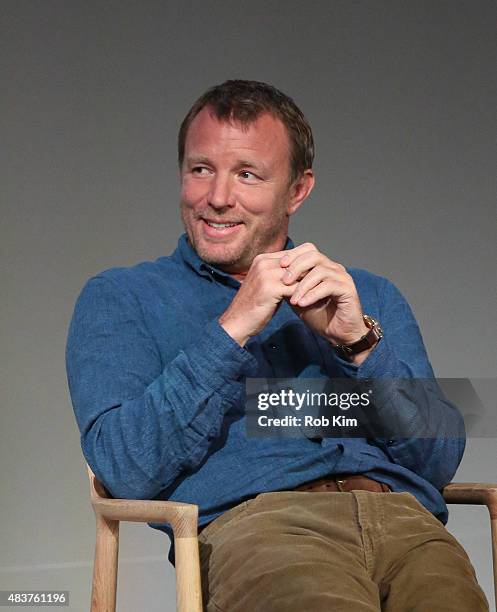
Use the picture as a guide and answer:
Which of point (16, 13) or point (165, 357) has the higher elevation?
point (16, 13)

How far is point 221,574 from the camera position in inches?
68.7

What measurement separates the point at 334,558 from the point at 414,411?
1.26 feet

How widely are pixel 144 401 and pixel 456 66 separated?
1.58 m

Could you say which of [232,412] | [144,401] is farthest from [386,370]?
[144,401]

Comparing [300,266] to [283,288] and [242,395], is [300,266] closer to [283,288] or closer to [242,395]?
[283,288]

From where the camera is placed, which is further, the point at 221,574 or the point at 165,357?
the point at 165,357

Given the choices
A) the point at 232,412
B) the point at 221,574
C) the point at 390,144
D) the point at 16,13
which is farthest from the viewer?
the point at 390,144

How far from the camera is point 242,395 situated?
1.95 m

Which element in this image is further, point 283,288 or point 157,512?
point 283,288

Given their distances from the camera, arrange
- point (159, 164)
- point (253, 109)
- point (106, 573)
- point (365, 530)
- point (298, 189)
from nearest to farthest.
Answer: point (365, 530) → point (106, 573) → point (253, 109) → point (298, 189) → point (159, 164)

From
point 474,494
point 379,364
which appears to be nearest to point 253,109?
point 379,364

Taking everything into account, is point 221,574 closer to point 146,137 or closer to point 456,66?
point 146,137

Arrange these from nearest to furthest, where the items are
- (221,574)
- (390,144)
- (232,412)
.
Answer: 1. (221,574)
2. (232,412)
3. (390,144)

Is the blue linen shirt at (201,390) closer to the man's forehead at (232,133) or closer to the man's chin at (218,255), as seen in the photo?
the man's chin at (218,255)
